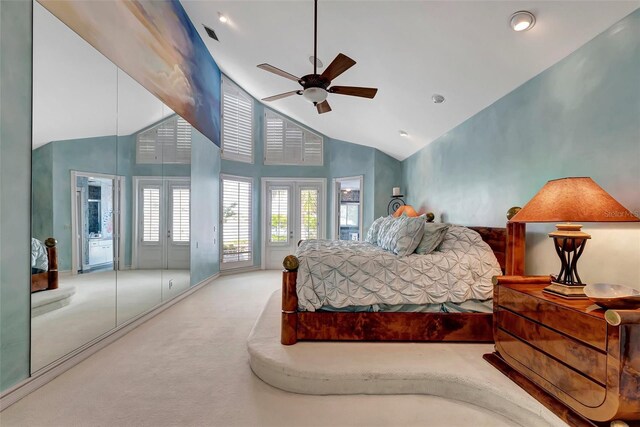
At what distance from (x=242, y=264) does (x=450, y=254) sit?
15.0 ft

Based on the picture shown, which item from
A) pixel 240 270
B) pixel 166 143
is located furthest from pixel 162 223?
pixel 240 270

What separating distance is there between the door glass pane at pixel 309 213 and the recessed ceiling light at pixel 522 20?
470 cm

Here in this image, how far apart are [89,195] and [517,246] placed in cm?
375

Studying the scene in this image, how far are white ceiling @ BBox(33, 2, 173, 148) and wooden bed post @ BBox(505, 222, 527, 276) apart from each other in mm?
3715

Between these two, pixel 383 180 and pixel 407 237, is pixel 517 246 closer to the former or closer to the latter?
pixel 407 237

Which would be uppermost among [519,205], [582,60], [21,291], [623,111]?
[582,60]

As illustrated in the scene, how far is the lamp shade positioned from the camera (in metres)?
1.47

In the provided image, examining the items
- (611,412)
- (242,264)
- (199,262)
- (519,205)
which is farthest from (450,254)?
(242,264)

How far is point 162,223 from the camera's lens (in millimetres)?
3629

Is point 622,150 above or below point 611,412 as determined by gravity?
above

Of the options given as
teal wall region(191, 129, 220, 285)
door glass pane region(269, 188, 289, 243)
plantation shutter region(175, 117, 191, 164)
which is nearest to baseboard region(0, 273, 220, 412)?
teal wall region(191, 129, 220, 285)

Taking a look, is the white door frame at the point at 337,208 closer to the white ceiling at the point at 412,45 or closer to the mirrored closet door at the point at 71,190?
the white ceiling at the point at 412,45

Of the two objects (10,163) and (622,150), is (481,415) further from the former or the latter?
(10,163)

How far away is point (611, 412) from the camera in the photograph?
1.27 meters
